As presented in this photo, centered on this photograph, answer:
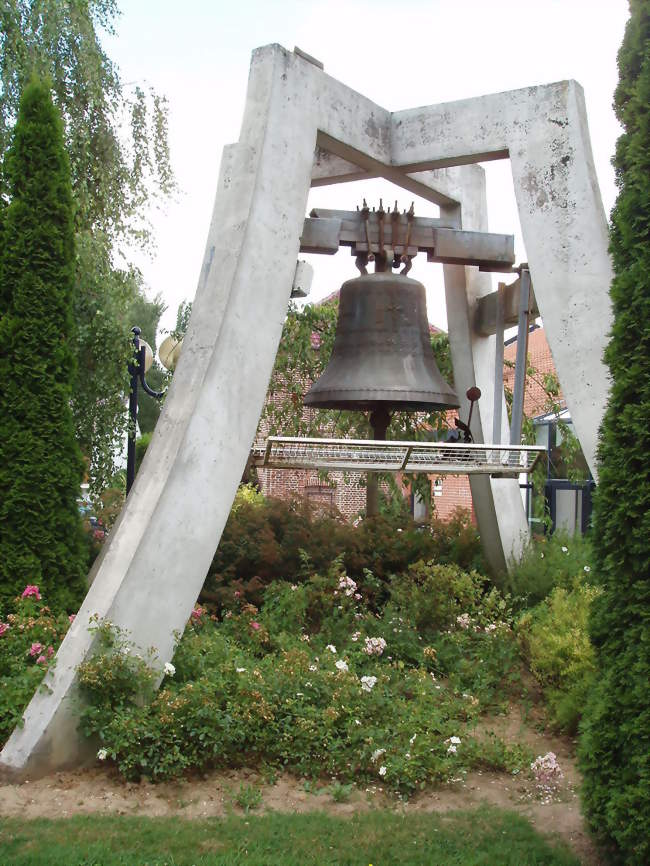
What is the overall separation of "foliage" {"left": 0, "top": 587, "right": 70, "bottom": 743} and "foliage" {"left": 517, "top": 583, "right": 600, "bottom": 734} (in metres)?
2.97

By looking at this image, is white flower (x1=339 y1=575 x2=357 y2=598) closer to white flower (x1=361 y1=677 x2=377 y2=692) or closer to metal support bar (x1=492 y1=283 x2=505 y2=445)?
metal support bar (x1=492 y1=283 x2=505 y2=445)

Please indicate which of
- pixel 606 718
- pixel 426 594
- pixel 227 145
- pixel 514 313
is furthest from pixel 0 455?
pixel 606 718

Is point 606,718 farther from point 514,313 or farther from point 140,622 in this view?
point 514,313

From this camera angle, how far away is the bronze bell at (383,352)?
5.80 metres

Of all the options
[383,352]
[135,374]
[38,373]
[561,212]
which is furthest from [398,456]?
[135,374]

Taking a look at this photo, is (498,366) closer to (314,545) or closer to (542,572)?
(542,572)

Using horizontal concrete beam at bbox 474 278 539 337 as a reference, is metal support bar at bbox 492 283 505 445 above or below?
below

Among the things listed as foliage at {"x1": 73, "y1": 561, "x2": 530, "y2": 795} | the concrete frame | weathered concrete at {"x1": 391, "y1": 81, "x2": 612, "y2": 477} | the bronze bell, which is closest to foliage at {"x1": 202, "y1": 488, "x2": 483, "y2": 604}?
foliage at {"x1": 73, "y1": 561, "x2": 530, "y2": 795}

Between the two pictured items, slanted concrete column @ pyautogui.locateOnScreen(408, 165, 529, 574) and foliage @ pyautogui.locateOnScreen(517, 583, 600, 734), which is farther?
slanted concrete column @ pyautogui.locateOnScreen(408, 165, 529, 574)

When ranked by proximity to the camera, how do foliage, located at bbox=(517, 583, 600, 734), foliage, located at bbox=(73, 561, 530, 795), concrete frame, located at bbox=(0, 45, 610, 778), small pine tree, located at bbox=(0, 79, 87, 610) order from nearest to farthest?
foliage, located at bbox=(73, 561, 530, 795) < concrete frame, located at bbox=(0, 45, 610, 778) < foliage, located at bbox=(517, 583, 600, 734) < small pine tree, located at bbox=(0, 79, 87, 610)

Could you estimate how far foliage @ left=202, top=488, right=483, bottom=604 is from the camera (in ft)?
24.5

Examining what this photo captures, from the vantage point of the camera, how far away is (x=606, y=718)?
11.7 feet

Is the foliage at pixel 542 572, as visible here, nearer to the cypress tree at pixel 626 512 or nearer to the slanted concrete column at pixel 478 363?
the slanted concrete column at pixel 478 363

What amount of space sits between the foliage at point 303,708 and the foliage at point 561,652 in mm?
262
